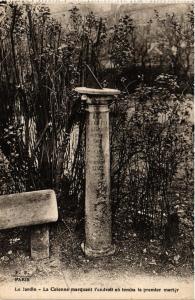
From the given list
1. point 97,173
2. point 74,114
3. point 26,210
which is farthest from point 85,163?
point 26,210

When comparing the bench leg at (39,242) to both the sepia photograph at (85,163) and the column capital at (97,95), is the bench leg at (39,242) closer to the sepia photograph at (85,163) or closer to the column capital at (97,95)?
the sepia photograph at (85,163)

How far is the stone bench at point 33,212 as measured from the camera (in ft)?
12.3

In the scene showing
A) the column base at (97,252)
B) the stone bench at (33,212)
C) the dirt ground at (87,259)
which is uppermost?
the stone bench at (33,212)

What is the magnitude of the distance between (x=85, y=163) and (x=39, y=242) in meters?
0.86

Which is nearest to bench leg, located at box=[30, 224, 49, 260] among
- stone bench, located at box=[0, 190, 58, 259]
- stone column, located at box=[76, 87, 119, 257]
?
stone bench, located at box=[0, 190, 58, 259]

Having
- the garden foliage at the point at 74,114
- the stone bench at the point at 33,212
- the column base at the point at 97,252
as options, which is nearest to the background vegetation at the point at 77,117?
the garden foliage at the point at 74,114

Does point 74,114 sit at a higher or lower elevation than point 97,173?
higher

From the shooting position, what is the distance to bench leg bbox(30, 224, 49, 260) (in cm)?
389

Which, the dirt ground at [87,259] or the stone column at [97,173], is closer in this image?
the stone column at [97,173]

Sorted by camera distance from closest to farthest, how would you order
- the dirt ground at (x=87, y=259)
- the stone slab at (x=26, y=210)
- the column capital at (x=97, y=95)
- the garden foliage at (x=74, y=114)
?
the column capital at (x=97, y=95) < the stone slab at (x=26, y=210) < the dirt ground at (x=87, y=259) < the garden foliage at (x=74, y=114)

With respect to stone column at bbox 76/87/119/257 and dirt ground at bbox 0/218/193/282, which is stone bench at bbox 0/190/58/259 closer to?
dirt ground at bbox 0/218/193/282

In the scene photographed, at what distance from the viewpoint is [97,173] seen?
3.67 metres

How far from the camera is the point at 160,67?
4.91m

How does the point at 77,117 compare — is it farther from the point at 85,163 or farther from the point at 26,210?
the point at 26,210
